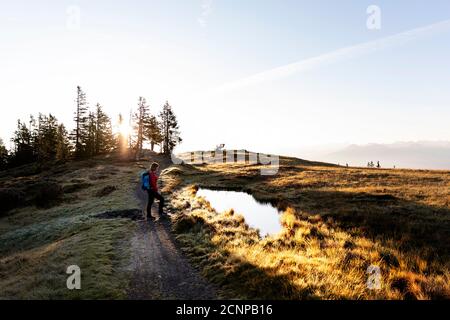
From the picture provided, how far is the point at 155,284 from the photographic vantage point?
10031 mm

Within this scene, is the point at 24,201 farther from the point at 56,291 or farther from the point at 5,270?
the point at 56,291

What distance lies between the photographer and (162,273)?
10969mm

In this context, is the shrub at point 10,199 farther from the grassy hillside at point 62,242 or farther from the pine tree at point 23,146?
the pine tree at point 23,146

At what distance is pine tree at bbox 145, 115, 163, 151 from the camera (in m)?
79.4

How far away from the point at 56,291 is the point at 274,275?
21.3 feet

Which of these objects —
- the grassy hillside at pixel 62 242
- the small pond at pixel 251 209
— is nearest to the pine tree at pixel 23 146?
the grassy hillside at pixel 62 242

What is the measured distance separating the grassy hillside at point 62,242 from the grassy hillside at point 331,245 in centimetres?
311

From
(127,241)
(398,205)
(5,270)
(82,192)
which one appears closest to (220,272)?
(127,241)

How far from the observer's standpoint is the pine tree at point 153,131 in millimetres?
79438

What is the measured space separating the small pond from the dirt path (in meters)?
5.78

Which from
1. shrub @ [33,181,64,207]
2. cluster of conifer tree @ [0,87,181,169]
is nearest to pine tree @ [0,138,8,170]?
cluster of conifer tree @ [0,87,181,169]

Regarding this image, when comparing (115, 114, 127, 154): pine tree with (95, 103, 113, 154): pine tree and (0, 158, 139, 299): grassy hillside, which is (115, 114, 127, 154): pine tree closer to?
(95, 103, 113, 154): pine tree

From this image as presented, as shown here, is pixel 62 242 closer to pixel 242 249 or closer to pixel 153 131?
pixel 242 249

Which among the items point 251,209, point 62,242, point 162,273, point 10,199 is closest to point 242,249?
point 162,273
